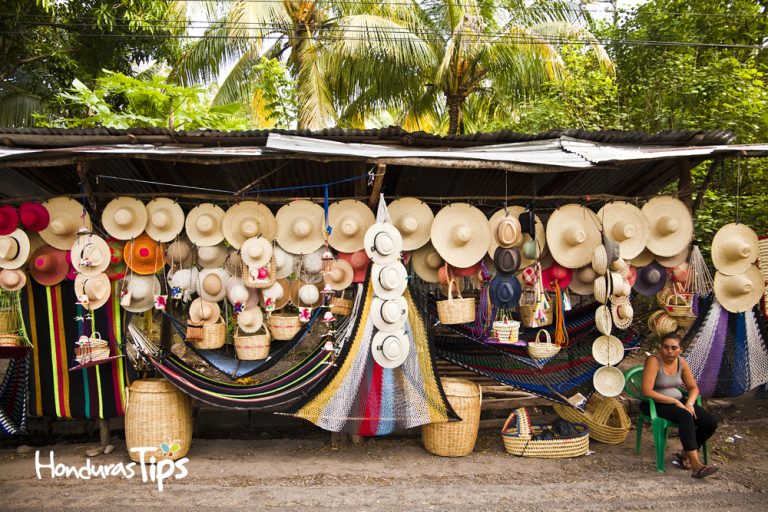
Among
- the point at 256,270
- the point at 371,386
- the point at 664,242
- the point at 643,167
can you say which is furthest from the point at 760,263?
the point at 256,270

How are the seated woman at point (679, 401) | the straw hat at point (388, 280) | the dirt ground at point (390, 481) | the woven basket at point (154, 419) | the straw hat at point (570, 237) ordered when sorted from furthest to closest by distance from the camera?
the straw hat at point (570, 237) → the woven basket at point (154, 419) → the straw hat at point (388, 280) → the seated woman at point (679, 401) → the dirt ground at point (390, 481)

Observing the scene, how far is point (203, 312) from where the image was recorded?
160 inches

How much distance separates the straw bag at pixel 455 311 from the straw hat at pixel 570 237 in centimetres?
82

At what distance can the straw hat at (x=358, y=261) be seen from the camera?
4.25m

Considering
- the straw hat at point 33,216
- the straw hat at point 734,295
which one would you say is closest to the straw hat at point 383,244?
the straw hat at point 33,216

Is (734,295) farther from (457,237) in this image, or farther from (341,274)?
(341,274)

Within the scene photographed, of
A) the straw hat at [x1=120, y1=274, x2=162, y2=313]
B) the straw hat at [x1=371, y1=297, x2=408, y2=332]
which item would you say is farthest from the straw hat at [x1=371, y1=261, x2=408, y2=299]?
the straw hat at [x1=120, y1=274, x2=162, y2=313]

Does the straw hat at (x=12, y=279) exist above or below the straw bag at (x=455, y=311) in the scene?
above

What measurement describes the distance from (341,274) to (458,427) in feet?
4.66

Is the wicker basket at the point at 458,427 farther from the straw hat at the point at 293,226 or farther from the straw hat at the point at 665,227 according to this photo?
the straw hat at the point at 665,227

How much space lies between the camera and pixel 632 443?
446 cm

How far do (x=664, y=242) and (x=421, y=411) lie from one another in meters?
2.31

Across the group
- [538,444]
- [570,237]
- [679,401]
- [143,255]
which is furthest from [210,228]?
[679,401]

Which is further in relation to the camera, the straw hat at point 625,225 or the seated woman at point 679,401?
the straw hat at point 625,225
